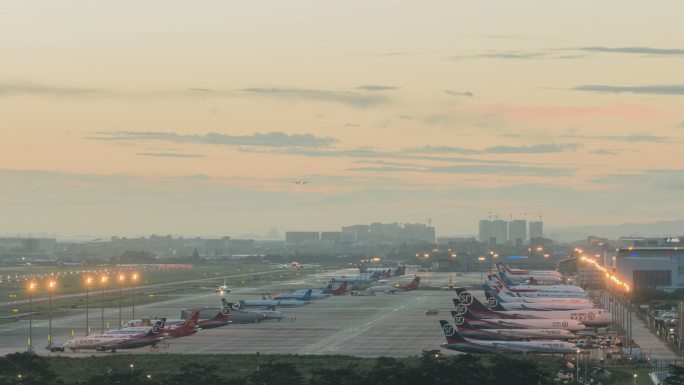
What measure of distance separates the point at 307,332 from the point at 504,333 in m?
25.1

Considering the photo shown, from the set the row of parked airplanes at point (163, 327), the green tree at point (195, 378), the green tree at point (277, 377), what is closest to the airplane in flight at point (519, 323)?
the row of parked airplanes at point (163, 327)

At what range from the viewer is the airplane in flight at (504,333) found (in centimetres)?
11200

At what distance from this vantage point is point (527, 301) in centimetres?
16100

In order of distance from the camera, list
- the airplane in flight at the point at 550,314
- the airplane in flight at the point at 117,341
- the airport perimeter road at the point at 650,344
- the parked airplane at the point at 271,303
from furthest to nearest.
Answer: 1. the parked airplane at the point at 271,303
2. the airplane in flight at the point at 550,314
3. the airplane in flight at the point at 117,341
4. the airport perimeter road at the point at 650,344

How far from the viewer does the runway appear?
361ft

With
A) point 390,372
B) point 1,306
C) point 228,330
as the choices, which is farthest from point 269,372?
point 1,306

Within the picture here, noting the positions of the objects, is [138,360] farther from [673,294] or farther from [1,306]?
[673,294]

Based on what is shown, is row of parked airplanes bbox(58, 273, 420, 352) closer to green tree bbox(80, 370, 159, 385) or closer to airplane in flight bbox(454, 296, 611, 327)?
airplane in flight bbox(454, 296, 611, 327)

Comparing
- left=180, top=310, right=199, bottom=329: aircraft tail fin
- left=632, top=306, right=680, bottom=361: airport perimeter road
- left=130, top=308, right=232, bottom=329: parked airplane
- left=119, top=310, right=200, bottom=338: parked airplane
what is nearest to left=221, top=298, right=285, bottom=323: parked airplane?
left=130, top=308, right=232, bottom=329: parked airplane

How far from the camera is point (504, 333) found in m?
112

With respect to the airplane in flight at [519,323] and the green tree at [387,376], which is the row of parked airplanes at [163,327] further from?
the green tree at [387,376]

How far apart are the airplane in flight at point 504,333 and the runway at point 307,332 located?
9.86 feet

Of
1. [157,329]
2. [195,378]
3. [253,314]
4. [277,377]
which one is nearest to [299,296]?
[253,314]

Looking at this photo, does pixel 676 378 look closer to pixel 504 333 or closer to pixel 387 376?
pixel 387 376
